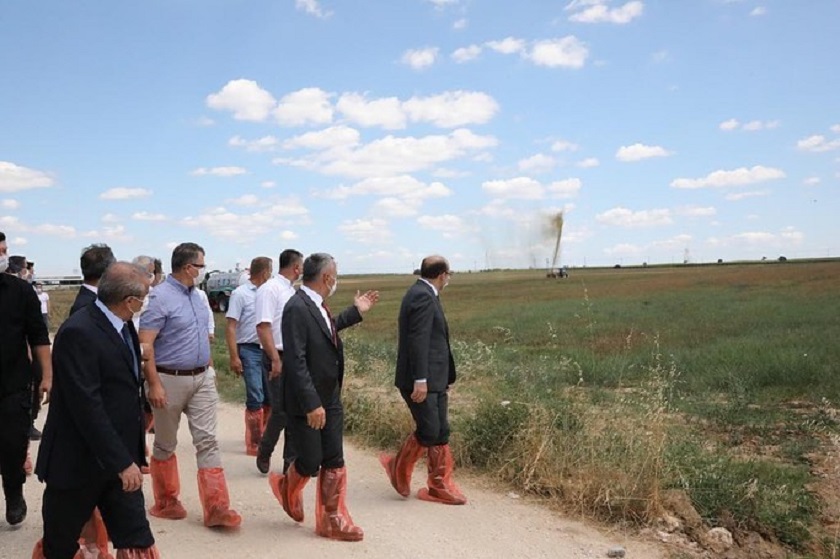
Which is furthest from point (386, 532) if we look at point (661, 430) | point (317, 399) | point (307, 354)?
point (661, 430)

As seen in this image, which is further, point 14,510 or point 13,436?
point 14,510

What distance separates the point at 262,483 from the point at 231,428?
2.67 meters

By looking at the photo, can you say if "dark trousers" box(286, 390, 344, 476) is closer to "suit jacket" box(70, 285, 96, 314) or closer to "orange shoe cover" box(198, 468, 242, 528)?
"orange shoe cover" box(198, 468, 242, 528)

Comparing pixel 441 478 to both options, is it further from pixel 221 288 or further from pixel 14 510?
pixel 221 288

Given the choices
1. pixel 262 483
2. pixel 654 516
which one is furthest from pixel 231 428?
pixel 654 516

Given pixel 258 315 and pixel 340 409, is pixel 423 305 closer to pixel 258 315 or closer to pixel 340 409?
pixel 340 409

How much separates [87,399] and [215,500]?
6.31ft

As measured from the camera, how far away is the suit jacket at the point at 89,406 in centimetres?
340

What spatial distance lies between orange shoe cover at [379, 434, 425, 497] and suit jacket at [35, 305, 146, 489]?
105 inches

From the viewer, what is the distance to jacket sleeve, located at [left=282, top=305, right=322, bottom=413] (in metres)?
4.77

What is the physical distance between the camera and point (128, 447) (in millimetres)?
3641

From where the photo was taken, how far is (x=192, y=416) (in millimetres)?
5242

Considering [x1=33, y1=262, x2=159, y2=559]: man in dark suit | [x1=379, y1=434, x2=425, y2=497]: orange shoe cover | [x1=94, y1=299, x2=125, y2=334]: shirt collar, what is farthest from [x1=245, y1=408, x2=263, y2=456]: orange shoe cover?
[x1=94, y1=299, x2=125, y2=334]: shirt collar

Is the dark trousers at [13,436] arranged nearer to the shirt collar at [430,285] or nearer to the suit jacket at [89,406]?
the suit jacket at [89,406]
